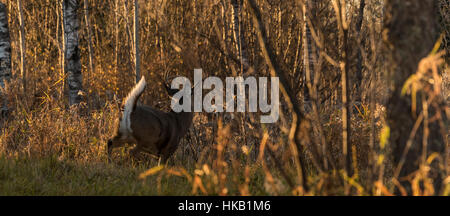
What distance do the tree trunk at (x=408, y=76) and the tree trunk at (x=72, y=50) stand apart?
666 cm

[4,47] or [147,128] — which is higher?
[4,47]

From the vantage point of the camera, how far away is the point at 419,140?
360 cm

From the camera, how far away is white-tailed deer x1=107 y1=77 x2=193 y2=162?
19.4ft

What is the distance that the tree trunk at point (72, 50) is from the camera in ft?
30.0

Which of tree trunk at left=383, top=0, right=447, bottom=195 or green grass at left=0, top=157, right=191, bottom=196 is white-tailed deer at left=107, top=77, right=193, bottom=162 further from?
tree trunk at left=383, top=0, right=447, bottom=195

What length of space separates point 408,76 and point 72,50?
699 centimetres

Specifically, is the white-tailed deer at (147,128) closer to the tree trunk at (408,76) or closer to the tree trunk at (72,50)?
the tree trunk at (408,76)

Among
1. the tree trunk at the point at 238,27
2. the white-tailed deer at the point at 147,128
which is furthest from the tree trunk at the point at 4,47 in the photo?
the tree trunk at the point at 238,27

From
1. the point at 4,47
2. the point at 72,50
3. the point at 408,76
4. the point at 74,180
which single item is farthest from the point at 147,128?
the point at 4,47

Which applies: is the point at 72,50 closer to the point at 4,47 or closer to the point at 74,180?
the point at 4,47

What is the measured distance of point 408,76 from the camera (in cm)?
354

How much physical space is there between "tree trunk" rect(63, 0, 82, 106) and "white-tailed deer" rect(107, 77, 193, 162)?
3055 millimetres

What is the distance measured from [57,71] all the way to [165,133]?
630 cm
